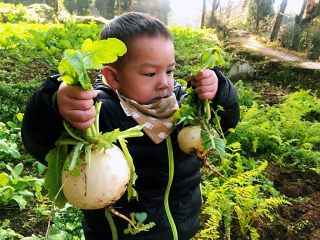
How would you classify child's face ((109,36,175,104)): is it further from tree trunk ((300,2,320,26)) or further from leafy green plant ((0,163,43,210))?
tree trunk ((300,2,320,26))

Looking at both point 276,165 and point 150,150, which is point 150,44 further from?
point 276,165

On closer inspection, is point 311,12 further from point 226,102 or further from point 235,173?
point 226,102

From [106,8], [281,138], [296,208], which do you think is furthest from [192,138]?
[106,8]

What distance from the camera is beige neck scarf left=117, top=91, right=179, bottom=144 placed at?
5.44 ft

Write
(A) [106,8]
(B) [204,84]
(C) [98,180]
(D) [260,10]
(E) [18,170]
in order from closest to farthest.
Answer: (C) [98,180] < (B) [204,84] < (E) [18,170] < (D) [260,10] < (A) [106,8]

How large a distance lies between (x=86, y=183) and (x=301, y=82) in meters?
7.24

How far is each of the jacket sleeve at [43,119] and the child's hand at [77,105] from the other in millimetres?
73

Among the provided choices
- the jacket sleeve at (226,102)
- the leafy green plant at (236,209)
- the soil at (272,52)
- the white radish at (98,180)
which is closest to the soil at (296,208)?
the leafy green plant at (236,209)

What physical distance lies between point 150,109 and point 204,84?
0.28 metres

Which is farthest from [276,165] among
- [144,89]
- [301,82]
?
[301,82]

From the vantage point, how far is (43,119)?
129 centimetres

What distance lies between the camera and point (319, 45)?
9.55 meters

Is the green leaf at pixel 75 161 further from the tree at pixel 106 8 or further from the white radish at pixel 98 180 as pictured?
the tree at pixel 106 8

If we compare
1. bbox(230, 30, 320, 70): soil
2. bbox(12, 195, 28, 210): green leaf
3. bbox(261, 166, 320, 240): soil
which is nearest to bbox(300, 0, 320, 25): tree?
bbox(230, 30, 320, 70): soil
